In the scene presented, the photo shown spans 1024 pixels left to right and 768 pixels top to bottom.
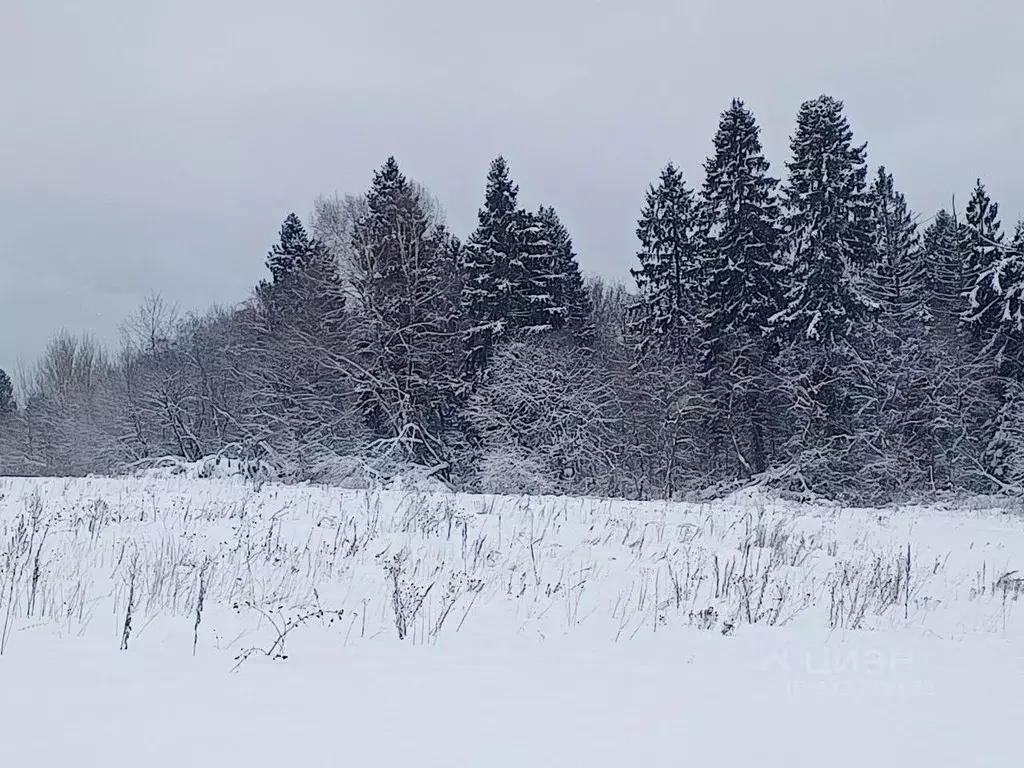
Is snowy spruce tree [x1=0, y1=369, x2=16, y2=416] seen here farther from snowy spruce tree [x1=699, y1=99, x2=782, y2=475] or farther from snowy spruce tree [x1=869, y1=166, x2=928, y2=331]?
snowy spruce tree [x1=869, y1=166, x2=928, y2=331]

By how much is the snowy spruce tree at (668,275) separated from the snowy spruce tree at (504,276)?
149 inches

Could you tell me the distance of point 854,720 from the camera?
3.47 m

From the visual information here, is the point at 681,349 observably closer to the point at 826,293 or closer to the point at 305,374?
the point at 826,293

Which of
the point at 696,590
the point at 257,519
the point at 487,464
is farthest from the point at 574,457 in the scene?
the point at 696,590

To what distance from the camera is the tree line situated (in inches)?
1088

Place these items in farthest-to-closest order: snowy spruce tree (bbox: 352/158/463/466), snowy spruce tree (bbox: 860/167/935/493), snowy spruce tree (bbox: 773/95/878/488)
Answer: snowy spruce tree (bbox: 352/158/463/466) → snowy spruce tree (bbox: 860/167/935/493) → snowy spruce tree (bbox: 773/95/878/488)

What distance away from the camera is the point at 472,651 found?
14.5 ft

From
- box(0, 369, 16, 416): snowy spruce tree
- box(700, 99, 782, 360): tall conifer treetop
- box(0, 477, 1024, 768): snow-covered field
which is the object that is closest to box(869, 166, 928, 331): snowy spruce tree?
box(700, 99, 782, 360): tall conifer treetop

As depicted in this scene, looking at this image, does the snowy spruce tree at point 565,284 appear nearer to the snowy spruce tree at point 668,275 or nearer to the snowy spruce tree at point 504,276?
the snowy spruce tree at point 504,276

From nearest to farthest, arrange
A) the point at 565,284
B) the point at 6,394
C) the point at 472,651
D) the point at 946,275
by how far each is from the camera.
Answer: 1. the point at 472,651
2. the point at 946,275
3. the point at 565,284
4. the point at 6,394

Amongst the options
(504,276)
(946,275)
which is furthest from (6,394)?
(946,275)

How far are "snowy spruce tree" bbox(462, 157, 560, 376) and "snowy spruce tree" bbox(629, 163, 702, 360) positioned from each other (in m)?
3.79

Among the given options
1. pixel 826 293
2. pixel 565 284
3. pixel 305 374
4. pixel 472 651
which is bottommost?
pixel 472 651

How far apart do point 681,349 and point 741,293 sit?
11.0ft
